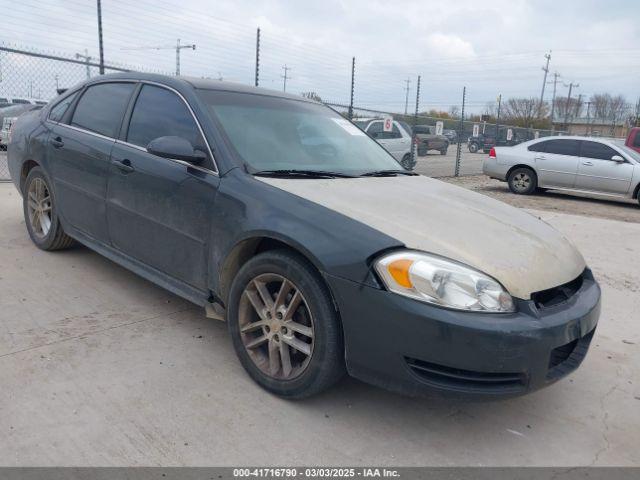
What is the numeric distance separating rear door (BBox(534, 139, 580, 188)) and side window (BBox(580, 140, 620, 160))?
5.5 inches

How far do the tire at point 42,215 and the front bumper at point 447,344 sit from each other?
3.20 metres

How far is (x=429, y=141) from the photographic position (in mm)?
23750

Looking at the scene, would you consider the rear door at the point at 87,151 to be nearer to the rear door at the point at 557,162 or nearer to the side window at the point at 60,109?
the side window at the point at 60,109

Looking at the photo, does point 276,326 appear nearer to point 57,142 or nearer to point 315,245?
point 315,245

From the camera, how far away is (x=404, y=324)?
2.23m

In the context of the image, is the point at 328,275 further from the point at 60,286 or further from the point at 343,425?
the point at 60,286

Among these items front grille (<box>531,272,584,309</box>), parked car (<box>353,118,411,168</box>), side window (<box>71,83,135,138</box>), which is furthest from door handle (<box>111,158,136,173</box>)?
parked car (<box>353,118,411,168</box>)

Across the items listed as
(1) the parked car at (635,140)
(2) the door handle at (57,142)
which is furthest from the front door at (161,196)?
(1) the parked car at (635,140)

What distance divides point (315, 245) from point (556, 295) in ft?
3.92

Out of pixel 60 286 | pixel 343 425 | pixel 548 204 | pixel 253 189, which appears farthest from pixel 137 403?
pixel 548 204

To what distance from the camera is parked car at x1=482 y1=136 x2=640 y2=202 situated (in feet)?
36.4

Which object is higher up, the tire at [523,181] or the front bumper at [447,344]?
the front bumper at [447,344]

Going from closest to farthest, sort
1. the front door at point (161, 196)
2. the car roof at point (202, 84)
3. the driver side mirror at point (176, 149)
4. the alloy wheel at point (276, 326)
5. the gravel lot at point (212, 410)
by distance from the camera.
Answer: the gravel lot at point (212, 410) → the alloy wheel at point (276, 326) → the driver side mirror at point (176, 149) → the front door at point (161, 196) → the car roof at point (202, 84)

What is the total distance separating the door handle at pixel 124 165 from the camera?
3484mm
